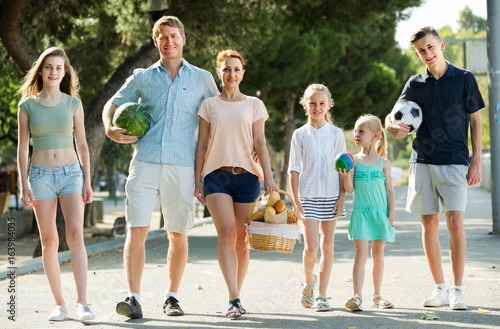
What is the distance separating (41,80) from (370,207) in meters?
2.90

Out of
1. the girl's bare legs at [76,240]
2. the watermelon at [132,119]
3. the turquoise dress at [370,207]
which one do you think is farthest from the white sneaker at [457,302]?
the girl's bare legs at [76,240]

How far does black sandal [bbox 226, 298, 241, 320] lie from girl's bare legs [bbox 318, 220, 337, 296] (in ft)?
2.44

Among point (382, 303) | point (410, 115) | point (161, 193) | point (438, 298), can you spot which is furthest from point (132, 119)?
point (438, 298)

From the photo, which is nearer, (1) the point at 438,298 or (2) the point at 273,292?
(1) the point at 438,298

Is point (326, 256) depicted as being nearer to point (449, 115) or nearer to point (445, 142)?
point (445, 142)

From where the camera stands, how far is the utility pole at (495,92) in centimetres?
1162

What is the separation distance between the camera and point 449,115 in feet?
19.6

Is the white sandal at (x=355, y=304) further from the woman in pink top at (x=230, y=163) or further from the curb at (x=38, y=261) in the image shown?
the curb at (x=38, y=261)

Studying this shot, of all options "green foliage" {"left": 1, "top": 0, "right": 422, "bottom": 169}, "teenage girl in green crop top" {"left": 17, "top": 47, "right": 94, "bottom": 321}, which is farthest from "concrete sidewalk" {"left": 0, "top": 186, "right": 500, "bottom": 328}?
"green foliage" {"left": 1, "top": 0, "right": 422, "bottom": 169}

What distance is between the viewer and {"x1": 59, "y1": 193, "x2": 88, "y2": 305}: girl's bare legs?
5.65 m

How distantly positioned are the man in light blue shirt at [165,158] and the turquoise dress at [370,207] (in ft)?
4.53

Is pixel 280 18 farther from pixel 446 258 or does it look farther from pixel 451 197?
pixel 451 197

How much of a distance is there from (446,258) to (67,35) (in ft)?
32.4

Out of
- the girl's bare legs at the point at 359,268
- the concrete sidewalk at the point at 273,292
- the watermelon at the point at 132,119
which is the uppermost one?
the watermelon at the point at 132,119
